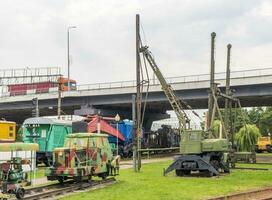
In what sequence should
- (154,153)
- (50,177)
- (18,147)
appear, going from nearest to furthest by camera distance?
(18,147) → (50,177) → (154,153)

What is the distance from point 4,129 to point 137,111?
8.57m

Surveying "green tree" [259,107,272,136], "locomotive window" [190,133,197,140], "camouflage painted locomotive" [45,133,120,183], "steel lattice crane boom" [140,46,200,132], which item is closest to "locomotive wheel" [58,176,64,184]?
"camouflage painted locomotive" [45,133,120,183]

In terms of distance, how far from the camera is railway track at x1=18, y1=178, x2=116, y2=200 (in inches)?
663

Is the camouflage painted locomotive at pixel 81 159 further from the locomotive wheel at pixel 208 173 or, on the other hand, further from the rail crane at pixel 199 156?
the locomotive wheel at pixel 208 173

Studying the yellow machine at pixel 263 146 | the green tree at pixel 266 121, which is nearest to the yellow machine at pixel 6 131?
the yellow machine at pixel 263 146

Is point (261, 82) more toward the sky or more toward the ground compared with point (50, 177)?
more toward the sky

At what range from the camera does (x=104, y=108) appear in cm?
6569

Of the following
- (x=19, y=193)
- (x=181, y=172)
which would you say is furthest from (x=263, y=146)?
(x=19, y=193)

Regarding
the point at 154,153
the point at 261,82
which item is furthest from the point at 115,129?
the point at 261,82

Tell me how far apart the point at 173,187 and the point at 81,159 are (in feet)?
12.8

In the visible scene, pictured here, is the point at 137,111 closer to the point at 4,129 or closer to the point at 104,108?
the point at 4,129

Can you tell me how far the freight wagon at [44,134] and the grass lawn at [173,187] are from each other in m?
10.5

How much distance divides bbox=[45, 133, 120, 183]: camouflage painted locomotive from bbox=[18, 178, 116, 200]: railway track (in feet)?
1.01

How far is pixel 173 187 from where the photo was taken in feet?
66.1
